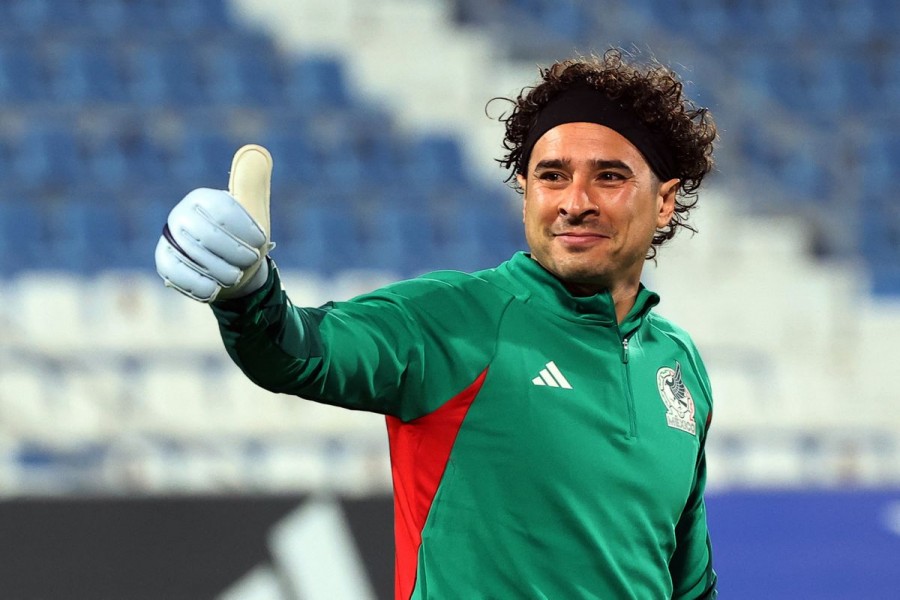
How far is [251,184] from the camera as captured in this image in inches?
70.4

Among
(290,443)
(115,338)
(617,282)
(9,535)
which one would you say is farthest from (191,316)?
(617,282)

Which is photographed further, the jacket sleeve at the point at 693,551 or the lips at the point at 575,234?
the jacket sleeve at the point at 693,551

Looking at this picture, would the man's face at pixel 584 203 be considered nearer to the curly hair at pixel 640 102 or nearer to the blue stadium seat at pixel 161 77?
the curly hair at pixel 640 102

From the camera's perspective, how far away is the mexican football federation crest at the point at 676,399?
91.8 inches

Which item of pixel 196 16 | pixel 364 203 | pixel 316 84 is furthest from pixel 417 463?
pixel 196 16

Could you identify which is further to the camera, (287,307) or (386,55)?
(386,55)

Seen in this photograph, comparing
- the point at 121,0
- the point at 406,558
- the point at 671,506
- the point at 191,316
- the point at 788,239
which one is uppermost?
the point at 121,0

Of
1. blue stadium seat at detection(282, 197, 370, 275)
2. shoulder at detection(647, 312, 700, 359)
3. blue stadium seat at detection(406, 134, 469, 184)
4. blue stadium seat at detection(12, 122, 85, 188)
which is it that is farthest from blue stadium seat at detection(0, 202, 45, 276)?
shoulder at detection(647, 312, 700, 359)

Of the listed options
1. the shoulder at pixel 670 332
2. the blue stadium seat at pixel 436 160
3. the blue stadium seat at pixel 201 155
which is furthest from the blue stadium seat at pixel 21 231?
the shoulder at pixel 670 332

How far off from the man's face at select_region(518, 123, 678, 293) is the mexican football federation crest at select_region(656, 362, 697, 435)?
221 millimetres

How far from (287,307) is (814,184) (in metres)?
9.11

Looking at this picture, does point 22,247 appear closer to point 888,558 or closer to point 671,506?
point 888,558

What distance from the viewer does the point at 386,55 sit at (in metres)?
10.7

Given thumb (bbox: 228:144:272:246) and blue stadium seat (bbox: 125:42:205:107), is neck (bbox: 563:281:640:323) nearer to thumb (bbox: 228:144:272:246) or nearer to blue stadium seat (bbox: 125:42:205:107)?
thumb (bbox: 228:144:272:246)
